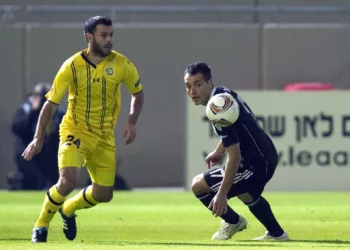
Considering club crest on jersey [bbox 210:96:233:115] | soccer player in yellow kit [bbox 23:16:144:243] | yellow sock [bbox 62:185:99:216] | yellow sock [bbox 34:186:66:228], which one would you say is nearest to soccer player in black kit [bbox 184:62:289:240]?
club crest on jersey [bbox 210:96:233:115]

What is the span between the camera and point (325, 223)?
41.5ft

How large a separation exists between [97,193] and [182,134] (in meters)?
12.1

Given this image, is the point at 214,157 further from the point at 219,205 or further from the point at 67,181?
the point at 67,181

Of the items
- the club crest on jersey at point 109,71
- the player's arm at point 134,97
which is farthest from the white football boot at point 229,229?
the club crest on jersey at point 109,71

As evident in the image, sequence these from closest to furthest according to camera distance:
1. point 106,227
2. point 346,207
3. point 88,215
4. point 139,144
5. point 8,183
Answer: point 106,227
point 88,215
point 346,207
point 8,183
point 139,144

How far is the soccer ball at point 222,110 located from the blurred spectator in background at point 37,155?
33.0 feet

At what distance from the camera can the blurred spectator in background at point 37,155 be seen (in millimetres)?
19781

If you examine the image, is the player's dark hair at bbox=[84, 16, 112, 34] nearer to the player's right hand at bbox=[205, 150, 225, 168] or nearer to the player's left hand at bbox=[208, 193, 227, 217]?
the player's right hand at bbox=[205, 150, 225, 168]

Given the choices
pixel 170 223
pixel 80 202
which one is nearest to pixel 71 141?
pixel 80 202

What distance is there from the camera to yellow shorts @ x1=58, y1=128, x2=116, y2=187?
10359 millimetres

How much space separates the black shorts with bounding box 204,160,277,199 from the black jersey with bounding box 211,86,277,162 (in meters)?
0.06

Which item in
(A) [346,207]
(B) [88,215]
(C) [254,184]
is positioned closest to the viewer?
(C) [254,184]

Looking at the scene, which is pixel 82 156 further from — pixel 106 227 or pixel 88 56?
pixel 106 227

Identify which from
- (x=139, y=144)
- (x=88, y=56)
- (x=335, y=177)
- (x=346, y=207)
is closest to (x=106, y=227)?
(x=88, y=56)
